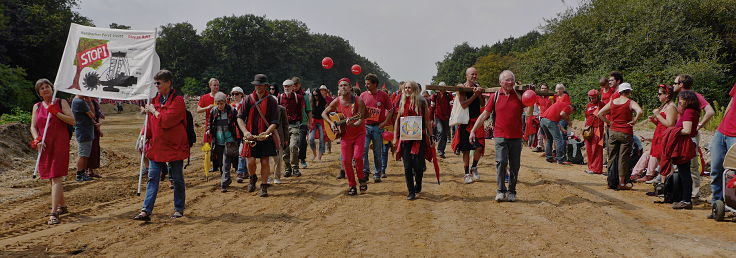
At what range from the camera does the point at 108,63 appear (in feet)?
22.6

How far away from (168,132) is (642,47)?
22.6 m

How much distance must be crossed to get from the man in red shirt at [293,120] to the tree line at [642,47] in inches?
536

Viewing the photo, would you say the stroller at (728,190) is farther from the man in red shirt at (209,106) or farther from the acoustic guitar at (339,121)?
the man in red shirt at (209,106)

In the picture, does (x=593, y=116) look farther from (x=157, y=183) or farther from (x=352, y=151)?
(x=157, y=183)

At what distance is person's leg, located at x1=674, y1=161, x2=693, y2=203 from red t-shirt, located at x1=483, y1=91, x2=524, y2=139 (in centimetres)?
216

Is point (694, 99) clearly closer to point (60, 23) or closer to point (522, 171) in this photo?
point (522, 171)

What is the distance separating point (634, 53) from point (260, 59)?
204 ft

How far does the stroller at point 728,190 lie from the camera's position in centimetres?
559

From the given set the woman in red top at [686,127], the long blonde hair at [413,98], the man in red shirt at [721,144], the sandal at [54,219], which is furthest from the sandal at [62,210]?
the man in red shirt at [721,144]

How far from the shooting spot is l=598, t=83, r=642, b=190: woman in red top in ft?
25.5

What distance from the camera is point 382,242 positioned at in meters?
4.90

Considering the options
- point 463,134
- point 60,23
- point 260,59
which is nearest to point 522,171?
point 463,134

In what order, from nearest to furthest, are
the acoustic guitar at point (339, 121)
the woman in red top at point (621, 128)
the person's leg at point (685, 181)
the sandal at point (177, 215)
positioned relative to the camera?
the sandal at point (177, 215) → the person's leg at point (685, 181) → the acoustic guitar at point (339, 121) → the woman in red top at point (621, 128)

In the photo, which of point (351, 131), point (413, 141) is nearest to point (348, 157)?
A: point (351, 131)
